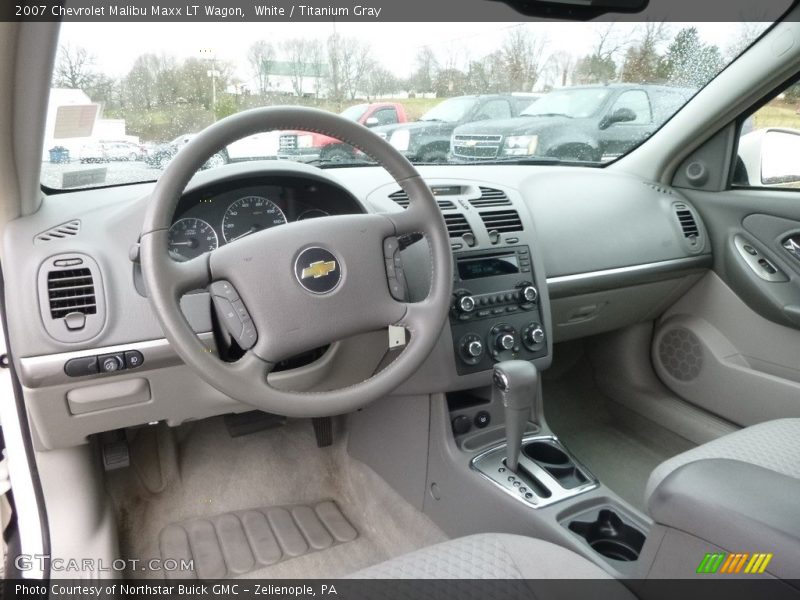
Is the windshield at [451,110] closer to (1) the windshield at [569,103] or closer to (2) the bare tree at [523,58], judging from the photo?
(2) the bare tree at [523,58]

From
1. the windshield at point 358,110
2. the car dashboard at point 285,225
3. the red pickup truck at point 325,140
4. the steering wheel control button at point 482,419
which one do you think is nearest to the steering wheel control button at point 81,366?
the car dashboard at point 285,225

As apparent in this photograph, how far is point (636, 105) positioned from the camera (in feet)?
8.07

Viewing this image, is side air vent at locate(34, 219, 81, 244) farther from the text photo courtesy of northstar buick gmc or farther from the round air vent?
the round air vent

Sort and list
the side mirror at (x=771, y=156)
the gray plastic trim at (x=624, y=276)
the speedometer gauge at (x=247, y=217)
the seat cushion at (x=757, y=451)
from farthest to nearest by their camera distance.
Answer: the side mirror at (x=771, y=156)
the gray plastic trim at (x=624, y=276)
the speedometer gauge at (x=247, y=217)
the seat cushion at (x=757, y=451)

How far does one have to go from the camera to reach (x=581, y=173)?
252 cm

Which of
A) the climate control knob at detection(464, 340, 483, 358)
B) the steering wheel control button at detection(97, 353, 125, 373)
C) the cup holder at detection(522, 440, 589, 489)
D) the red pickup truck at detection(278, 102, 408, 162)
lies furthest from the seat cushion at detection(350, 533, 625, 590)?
the red pickup truck at detection(278, 102, 408, 162)

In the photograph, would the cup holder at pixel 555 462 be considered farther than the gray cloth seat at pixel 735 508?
Yes

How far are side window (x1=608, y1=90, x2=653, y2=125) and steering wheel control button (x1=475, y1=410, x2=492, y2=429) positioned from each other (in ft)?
4.38

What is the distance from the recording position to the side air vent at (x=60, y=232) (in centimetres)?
150

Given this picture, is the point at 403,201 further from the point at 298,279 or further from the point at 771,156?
the point at 771,156

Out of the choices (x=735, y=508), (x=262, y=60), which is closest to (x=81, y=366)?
(x=262, y=60)

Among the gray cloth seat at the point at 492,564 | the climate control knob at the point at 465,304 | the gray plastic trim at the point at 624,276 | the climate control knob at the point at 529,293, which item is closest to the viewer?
the gray cloth seat at the point at 492,564

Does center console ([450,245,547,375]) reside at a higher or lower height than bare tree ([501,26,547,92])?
lower

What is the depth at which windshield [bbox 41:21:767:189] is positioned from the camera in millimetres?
1557
